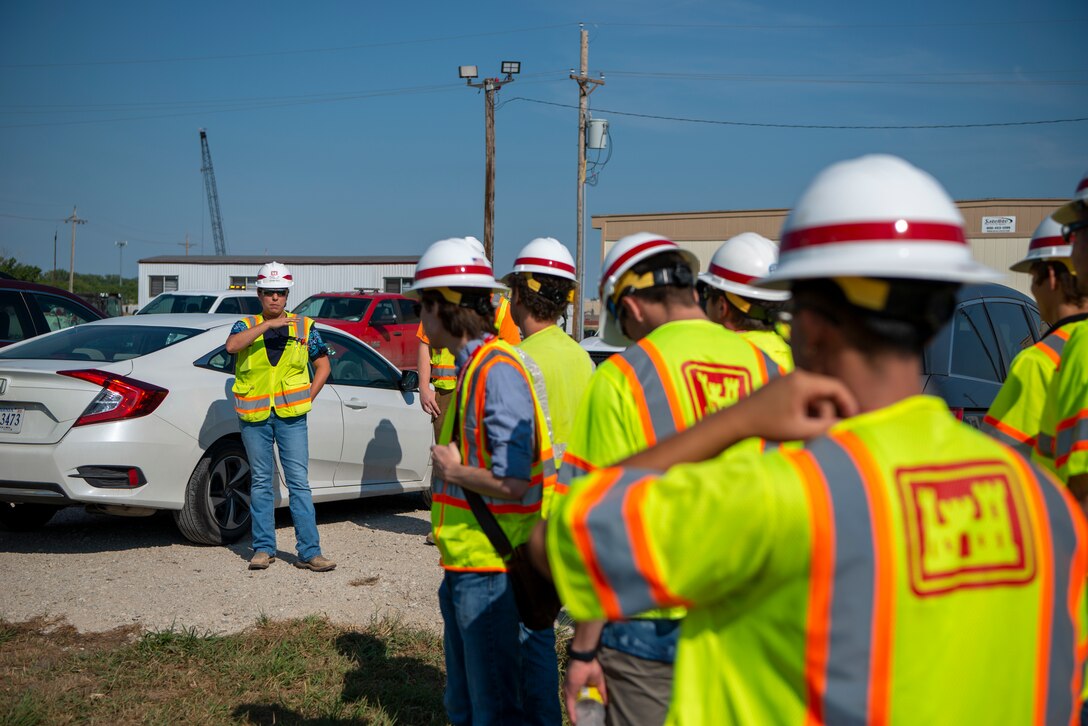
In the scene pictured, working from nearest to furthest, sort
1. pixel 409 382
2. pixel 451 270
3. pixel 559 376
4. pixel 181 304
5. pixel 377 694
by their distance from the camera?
pixel 451 270 → pixel 559 376 → pixel 377 694 → pixel 409 382 → pixel 181 304

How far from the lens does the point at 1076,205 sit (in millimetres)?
2812

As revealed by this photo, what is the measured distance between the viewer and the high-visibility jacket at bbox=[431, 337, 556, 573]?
325cm

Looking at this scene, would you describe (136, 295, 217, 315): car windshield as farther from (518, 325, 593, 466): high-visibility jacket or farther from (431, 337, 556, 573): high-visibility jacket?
(431, 337, 556, 573): high-visibility jacket

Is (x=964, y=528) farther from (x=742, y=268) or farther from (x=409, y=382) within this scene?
(x=409, y=382)

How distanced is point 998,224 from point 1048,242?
3363 centimetres

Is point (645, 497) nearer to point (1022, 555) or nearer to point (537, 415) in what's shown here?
point (1022, 555)

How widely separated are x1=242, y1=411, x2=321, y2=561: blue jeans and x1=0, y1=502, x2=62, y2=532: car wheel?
196 centimetres

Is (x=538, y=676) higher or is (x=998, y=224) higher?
(x=998, y=224)

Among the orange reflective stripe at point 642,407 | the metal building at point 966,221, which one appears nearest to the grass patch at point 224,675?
the orange reflective stripe at point 642,407

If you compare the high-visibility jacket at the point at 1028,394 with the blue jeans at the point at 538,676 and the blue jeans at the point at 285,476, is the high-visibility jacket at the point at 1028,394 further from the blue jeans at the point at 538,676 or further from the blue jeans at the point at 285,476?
the blue jeans at the point at 285,476

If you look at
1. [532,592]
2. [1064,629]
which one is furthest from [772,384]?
[532,592]

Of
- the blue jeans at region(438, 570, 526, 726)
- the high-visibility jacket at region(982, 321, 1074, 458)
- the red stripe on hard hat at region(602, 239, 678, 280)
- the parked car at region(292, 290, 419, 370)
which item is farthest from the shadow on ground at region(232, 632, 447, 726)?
the parked car at region(292, 290, 419, 370)

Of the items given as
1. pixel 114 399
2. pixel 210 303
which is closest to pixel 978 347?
pixel 114 399

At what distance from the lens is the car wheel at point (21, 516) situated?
24.3 ft
